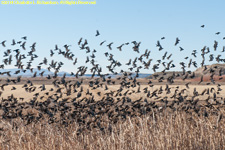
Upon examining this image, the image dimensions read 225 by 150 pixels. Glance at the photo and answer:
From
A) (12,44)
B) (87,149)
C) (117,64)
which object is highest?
(12,44)

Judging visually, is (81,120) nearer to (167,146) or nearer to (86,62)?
(86,62)

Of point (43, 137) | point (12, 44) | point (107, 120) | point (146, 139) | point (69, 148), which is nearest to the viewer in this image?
point (146, 139)

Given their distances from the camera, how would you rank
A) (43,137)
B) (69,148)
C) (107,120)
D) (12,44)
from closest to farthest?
(69,148), (43,137), (107,120), (12,44)

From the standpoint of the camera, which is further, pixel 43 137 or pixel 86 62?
pixel 86 62

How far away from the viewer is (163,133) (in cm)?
929

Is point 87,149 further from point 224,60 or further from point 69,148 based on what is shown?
point 224,60

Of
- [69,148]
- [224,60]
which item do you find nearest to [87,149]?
[69,148]

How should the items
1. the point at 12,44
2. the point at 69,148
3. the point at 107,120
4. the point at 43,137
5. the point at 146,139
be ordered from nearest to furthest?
the point at 146,139 → the point at 69,148 → the point at 43,137 → the point at 107,120 → the point at 12,44

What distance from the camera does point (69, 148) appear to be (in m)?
9.66

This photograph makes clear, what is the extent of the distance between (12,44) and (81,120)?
173 inches

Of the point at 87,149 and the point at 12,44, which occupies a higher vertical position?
the point at 12,44

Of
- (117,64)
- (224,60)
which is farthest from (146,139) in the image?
(224,60)

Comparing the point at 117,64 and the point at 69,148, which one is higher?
the point at 117,64

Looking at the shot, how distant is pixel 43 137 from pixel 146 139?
→ 412cm
